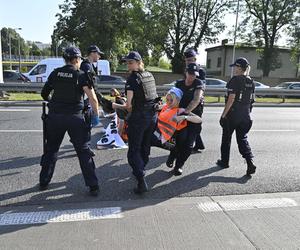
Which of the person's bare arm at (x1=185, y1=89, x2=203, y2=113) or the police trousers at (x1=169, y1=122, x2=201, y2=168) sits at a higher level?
the person's bare arm at (x1=185, y1=89, x2=203, y2=113)

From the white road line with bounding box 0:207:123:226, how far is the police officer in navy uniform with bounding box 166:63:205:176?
1.59 meters

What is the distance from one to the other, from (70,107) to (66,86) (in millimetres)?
261

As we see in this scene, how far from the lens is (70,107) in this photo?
154 inches

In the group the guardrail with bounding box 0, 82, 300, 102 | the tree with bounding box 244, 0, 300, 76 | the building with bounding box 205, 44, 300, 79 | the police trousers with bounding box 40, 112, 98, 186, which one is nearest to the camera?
the police trousers with bounding box 40, 112, 98, 186

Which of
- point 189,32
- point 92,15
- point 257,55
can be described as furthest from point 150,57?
point 257,55

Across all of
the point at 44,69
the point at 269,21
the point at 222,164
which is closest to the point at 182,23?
the point at 269,21

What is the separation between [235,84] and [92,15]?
32.4 metres

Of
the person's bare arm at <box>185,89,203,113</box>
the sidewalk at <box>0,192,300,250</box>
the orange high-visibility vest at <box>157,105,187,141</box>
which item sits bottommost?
the sidewalk at <box>0,192,300,250</box>

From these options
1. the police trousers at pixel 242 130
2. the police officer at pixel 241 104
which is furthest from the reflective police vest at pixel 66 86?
the police trousers at pixel 242 130

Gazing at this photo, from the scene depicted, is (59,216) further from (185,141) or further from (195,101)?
(195,101)

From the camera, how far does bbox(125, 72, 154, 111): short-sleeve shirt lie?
3930 mm

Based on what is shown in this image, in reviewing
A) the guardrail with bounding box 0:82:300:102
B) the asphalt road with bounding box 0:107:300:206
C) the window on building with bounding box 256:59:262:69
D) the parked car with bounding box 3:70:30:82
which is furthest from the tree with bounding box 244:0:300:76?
the asphalt road with bounding box 0:107:300:206

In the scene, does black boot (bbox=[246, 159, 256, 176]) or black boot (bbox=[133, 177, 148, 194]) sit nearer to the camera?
black boot (bbox=[133, 177, 148, 194])

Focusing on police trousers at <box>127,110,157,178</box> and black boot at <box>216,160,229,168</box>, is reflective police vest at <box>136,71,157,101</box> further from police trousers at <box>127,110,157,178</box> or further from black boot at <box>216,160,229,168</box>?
black boot at <box>216,160,229,168</box>
